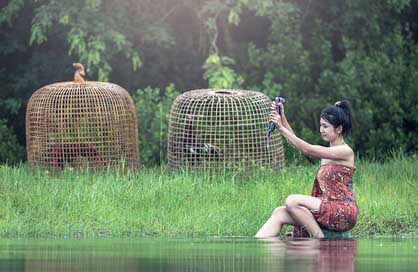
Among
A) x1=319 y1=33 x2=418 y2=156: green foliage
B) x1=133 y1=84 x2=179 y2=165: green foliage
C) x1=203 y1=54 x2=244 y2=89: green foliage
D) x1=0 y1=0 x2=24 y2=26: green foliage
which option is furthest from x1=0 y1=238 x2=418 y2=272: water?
x1=0 y1=0 x2=24 y2=26: green foliage

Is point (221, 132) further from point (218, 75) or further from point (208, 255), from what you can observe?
point (208, 255)

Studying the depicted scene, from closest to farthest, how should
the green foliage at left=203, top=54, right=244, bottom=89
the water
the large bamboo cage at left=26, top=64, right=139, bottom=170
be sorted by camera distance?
the water
the large bamboo cage at left=26, top=64, right=139, bottom=170
the green foliage at left=203, top=54, right=244, bottom=89

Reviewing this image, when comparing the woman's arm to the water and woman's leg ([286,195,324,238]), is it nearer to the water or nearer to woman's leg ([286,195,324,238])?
woman's leg ([286,195,324,238])

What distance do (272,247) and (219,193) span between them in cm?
350

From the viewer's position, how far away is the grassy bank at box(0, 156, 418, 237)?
42.3ft

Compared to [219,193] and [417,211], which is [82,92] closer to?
[219,193]

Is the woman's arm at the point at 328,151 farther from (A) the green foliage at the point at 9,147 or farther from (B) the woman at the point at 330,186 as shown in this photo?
(A) the green foliage at the point at 9,147

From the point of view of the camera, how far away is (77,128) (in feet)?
54.7

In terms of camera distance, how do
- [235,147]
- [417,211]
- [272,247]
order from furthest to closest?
[235,147] → [417,211] → [272,247]

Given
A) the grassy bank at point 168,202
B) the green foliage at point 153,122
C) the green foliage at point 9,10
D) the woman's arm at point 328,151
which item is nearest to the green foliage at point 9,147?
the green foliage at point 9,10

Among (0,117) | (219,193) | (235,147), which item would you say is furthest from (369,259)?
(0,117)

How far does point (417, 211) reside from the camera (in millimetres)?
13531

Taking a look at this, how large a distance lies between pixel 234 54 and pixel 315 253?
11.7 m

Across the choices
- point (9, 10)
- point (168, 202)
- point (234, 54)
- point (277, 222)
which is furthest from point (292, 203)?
point (234, 54)
